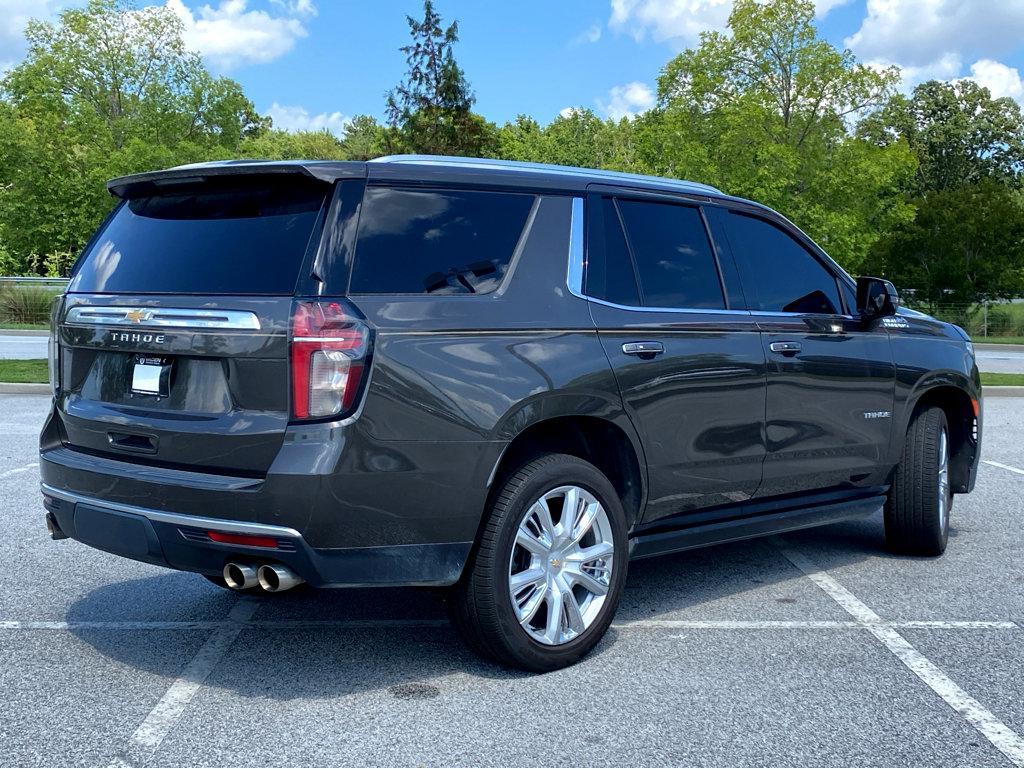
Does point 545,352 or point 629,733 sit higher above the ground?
point 545,352

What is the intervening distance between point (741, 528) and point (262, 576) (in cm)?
235

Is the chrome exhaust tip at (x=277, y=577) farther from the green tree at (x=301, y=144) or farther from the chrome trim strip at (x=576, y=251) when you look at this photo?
the green tree at (x=301, y=144)

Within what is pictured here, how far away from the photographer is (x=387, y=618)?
5.19 m

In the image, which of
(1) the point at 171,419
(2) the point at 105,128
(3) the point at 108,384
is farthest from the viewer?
(2) the point at 105,128

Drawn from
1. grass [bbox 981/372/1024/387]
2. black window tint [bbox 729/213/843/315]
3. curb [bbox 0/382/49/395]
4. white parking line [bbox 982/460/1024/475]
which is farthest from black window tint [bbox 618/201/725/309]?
grass [bbox 981/372/1024/387]

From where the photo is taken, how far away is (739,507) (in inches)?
210

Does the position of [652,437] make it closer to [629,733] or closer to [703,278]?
[703,278]

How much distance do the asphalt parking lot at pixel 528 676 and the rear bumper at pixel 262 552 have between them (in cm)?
47

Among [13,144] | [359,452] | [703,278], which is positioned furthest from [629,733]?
[13,144]

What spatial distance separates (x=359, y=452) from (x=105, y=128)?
48.7 meters

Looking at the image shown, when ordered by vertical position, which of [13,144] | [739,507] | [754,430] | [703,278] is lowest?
[739,507]

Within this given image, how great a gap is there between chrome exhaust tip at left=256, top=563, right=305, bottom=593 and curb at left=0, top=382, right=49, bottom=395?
42.6 ft

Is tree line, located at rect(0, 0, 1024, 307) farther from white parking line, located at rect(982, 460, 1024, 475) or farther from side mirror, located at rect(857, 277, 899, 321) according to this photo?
side mirror, located at rect(857, 277, 899, 321)

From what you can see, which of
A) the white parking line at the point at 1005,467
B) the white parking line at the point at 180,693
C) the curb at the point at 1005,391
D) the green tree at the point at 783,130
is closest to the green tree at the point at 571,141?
the green tree at the point at 783,130
